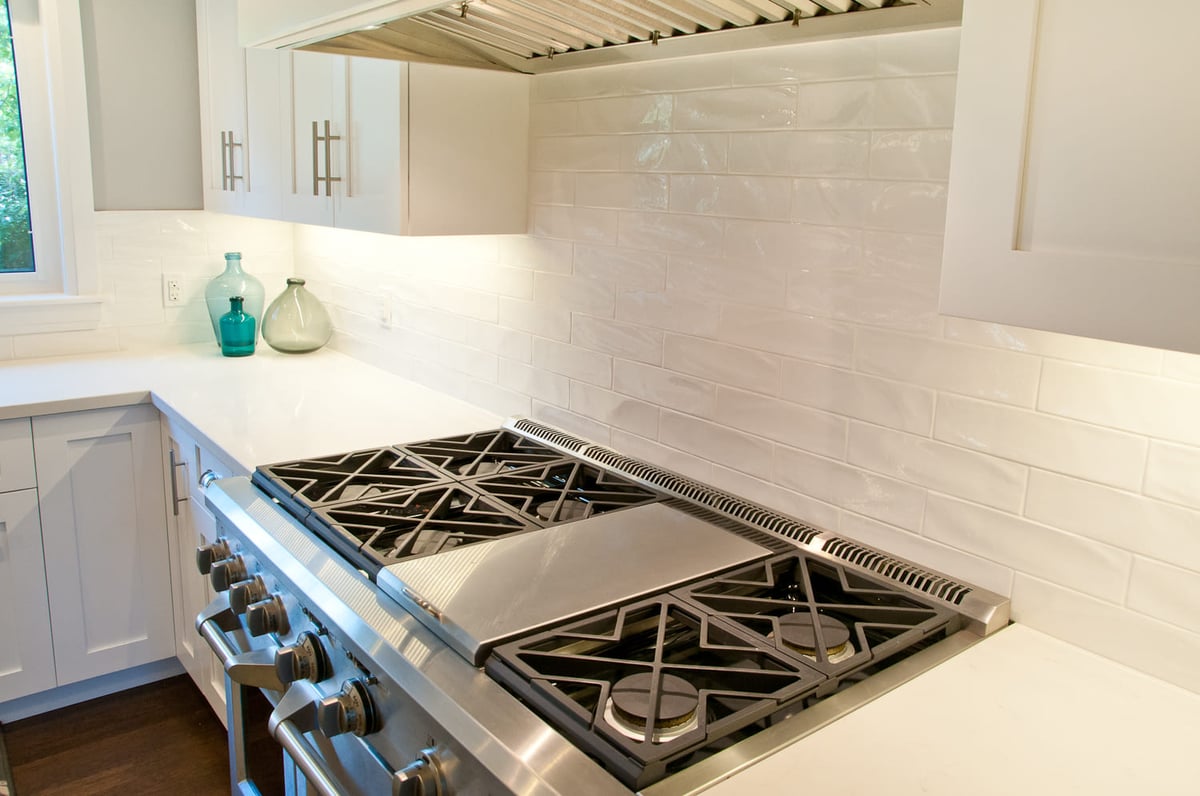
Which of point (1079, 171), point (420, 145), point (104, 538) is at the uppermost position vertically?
point (420, 145)

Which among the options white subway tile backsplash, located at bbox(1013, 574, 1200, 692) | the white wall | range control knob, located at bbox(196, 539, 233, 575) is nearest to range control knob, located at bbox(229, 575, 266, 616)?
range control knob, located at bbox(196, 539, 233, 575)

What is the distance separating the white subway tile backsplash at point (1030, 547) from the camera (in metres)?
1.26

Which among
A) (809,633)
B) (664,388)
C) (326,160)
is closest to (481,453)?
(664,388)

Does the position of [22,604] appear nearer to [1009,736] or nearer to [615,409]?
[615,409]

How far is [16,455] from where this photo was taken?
7.94ft

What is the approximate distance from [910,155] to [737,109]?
37cm

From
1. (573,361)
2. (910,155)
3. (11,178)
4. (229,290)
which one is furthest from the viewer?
(229,290)

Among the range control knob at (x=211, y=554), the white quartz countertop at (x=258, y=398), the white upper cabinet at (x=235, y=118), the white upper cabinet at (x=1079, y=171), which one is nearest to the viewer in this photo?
the white upper cabinet at (x=1079, y=171)

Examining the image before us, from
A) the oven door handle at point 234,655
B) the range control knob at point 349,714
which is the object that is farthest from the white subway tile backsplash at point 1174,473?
the oven door handle at point 234,655

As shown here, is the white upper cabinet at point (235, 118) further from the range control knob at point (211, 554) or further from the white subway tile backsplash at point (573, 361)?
the range control knob at point (211, 554)

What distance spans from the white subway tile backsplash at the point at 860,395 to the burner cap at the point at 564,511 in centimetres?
42

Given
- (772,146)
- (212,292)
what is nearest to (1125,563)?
(772,146)

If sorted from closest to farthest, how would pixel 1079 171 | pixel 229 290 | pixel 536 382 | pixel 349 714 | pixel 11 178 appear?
1. pixel 1079 171
2. pixel 349 714
3. pixel 536 382
4. pixel 11 178
5. pixel 229 290

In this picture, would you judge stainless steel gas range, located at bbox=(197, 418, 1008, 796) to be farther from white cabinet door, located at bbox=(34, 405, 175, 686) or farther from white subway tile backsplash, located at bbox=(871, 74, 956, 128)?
white cabinet door, located at bbox=(34, 405, 175, 686)
